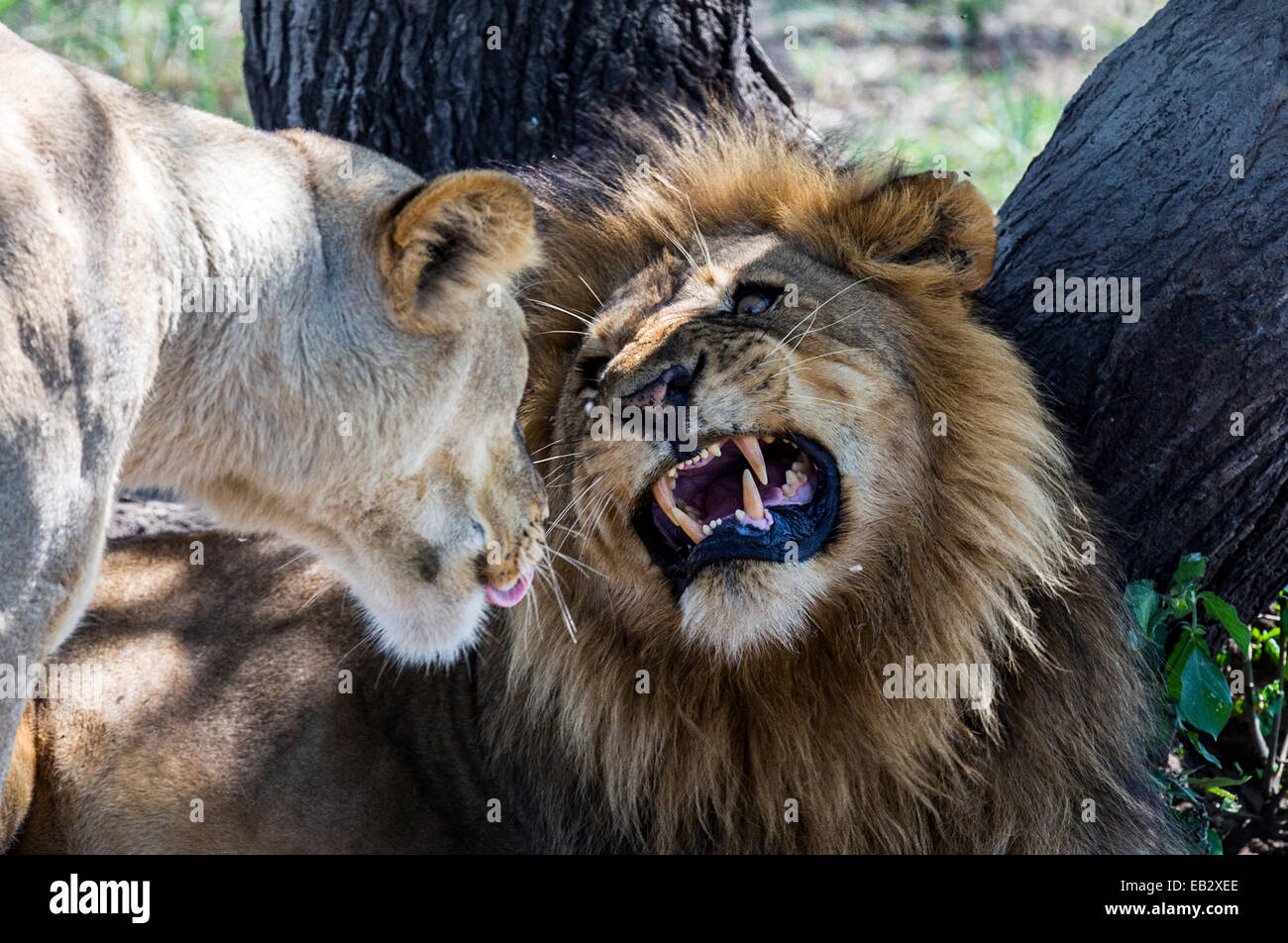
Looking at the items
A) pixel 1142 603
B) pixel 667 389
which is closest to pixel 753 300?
pixel 667 389

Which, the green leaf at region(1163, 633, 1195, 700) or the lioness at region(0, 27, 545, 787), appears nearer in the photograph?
the lioness at region(0, 27, 545, 787)

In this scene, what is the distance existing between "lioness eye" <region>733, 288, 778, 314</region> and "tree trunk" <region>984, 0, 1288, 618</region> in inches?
26.2

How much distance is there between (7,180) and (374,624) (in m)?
1.27

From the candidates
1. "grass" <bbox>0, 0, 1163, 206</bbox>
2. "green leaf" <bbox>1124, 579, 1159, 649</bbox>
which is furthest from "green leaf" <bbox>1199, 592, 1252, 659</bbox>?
"grass" <bbox>0, 0, 1163, 206</bbox>

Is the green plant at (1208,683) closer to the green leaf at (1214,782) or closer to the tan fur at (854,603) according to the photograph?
the green leaf at (1214,782)

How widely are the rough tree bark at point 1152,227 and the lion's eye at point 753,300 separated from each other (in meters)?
0.76

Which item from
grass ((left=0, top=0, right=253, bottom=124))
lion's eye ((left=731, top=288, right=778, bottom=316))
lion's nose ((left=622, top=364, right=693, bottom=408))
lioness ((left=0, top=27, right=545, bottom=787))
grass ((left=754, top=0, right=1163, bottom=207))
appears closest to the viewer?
lioness ((left=0, top=27, right=545, bottom=787))

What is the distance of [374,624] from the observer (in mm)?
3119

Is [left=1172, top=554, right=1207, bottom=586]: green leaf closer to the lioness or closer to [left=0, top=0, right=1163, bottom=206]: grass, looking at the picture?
the lioness

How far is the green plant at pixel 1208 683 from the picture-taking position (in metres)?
3.45

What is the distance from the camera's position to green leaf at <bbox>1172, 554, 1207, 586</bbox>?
11.4 ft

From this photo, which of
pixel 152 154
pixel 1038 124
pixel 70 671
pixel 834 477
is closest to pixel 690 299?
pixel 834 477

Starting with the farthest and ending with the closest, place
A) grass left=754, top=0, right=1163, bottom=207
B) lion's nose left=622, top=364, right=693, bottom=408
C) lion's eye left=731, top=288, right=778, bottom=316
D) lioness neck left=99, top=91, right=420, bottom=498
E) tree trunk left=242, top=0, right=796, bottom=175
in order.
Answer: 1. grass left=754, top=0, right=1163, bottom=207
2. tree trunk left=242, top=0, right=796, bottom=175
3. lion's eye left=731, top=288, right=778, bottom=316
4. lion's nose left=622, top=364, right=693, bottom=408
5. lioness neck left=99, top=91, right=420, bottom=498

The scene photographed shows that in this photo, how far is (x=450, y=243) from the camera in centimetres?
258
